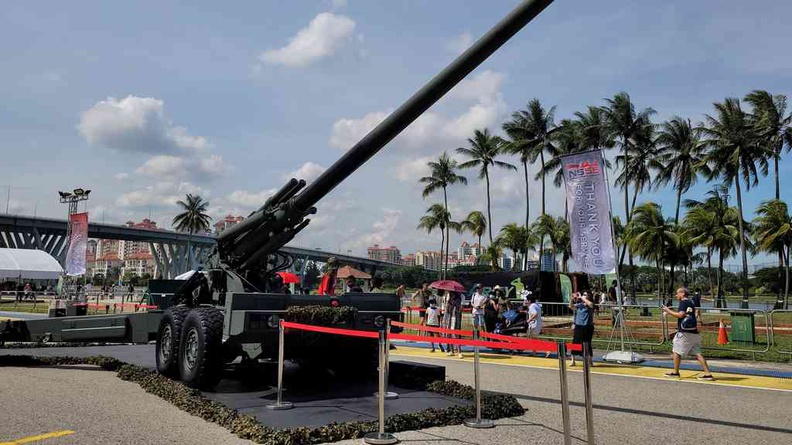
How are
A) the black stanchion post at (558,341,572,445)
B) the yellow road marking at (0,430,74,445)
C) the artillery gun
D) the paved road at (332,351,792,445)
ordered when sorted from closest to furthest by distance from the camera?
1. the black stanchion post at (558,341,572,445)
2. the yellow road marking at (0,430,74,445)
3. the paved road at (332,351,792,445)
4. the artillery gun

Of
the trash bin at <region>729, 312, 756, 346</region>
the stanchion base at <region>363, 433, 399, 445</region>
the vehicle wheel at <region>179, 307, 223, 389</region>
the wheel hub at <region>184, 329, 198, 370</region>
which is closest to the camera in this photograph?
the stanchion base at <region>363, 433, 399, 445</region>

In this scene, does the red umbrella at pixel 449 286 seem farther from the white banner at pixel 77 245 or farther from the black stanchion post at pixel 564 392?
the white banner at pixel 77 245

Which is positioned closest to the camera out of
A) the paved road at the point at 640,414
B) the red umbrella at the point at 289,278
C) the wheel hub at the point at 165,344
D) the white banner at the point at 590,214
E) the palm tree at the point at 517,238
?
the paved road at the point at 640,414

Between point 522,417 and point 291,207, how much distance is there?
3893mm

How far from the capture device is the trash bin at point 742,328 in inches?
595

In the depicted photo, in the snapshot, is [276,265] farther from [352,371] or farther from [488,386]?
[488,386]

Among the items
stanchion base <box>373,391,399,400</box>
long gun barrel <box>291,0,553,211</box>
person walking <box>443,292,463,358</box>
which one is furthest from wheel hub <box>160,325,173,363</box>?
person walking <box>443,292,463,358</box>

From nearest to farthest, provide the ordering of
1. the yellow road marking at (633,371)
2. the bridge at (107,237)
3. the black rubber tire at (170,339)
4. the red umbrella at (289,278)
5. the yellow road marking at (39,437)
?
the yellow road marking at (39,437)
the black rubber tire at (170,339)
the red umbrella at (289,278)
the yellow road marking at (633,371)
the bridge at (107,237)

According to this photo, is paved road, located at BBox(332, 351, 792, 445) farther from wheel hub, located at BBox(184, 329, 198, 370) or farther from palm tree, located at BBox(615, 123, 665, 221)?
palm tree, located at BBox(615, 123, 665, 221)

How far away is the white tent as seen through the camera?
3753 centimetres

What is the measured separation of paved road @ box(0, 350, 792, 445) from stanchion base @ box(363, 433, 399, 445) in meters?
0.19

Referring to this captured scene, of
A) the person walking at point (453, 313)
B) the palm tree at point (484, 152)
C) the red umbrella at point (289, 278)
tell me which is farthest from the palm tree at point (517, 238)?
the red umbrella at point (289, 278)

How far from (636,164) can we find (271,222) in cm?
4450

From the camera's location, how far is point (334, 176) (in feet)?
24.9
